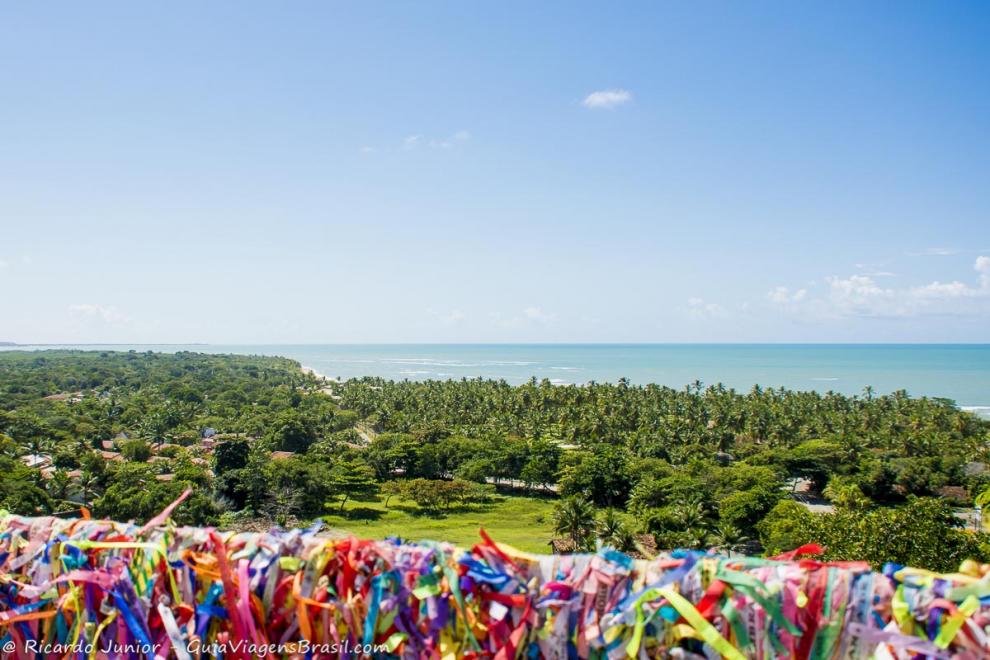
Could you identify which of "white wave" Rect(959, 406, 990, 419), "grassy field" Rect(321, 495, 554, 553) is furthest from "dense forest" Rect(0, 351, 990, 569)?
"white wave" Rect(959, 406, 990, 419)

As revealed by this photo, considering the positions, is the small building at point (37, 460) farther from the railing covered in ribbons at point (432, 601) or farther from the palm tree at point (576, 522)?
the railing covered in ribbons at point (432, 601)

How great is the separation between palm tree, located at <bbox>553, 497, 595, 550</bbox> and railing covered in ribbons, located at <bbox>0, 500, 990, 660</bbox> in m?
28.3

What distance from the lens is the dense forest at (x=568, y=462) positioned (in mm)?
29516

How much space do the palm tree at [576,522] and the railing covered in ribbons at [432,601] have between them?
28308 millimetres

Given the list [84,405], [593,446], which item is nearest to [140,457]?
[84,405]

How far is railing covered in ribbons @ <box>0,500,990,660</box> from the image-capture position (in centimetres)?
189

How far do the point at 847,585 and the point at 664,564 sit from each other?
21.6 inches

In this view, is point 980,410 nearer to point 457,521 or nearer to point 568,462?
point 568,462

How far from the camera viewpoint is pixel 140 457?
48094 millimetres

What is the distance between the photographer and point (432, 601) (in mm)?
2156

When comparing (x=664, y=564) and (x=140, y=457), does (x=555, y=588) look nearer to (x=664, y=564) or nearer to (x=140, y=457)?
(x=664, y=564)

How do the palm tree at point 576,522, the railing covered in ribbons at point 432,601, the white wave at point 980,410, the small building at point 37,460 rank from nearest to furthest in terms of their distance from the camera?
the railing covered in ribbons at point 432,601
the palm tree at point 576,522
the small building at point 37,460
the white wave at point 980,410

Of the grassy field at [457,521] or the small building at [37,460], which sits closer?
the grassy field at [457,521]

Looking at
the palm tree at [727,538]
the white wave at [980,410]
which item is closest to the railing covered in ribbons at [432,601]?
the palm tree at [727,538]
